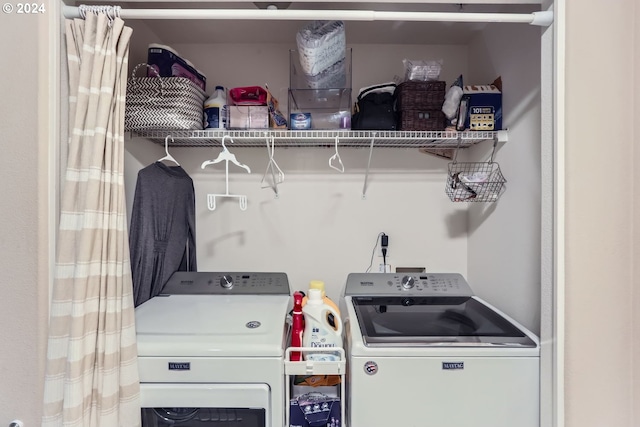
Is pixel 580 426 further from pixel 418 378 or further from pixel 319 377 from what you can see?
pixel 319 377

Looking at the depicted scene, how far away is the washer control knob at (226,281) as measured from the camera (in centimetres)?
183

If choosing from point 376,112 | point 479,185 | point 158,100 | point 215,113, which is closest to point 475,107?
point 479,185

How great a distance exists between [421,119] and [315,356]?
4.15ft

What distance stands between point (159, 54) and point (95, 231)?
3.34 feet

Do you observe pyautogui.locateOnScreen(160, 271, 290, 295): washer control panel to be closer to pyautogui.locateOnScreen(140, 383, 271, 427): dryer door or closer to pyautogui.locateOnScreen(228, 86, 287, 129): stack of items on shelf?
pyautogui.locateOnScreen(140, 383, 271, 427): dryer door

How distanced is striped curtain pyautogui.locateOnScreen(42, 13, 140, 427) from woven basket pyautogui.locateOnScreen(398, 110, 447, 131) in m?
1.28

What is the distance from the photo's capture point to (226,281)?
1.85 m

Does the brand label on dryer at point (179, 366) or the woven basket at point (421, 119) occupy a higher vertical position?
the woven basket at point (421, 119)

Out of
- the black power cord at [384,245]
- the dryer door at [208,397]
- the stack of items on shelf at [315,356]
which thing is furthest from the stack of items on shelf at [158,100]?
the black power cord at [384,245]

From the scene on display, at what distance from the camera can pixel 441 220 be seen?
7.04 feet

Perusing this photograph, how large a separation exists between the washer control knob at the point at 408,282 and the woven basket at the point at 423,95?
3.02ft

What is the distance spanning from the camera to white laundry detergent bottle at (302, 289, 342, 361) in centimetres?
129

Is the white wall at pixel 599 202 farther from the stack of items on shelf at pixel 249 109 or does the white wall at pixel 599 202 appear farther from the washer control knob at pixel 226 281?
the washer control knob at pixel 226 281

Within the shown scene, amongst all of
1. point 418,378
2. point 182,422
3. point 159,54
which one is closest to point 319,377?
point 418,378
